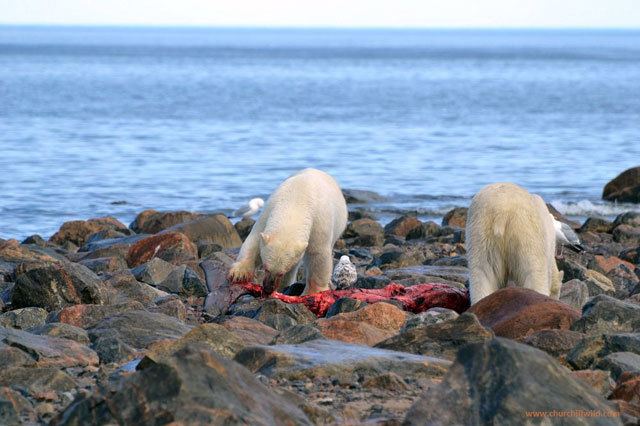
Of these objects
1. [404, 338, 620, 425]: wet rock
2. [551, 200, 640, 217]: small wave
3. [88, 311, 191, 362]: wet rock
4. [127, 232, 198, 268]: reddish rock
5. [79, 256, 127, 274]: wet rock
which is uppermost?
[404, 338, 620, 425]: wet rock

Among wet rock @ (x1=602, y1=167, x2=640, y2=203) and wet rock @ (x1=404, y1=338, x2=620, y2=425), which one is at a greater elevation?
wet rock @ (x1=404, y1=338, x2=620, y2=425)

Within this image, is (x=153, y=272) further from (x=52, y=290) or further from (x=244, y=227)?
(x=244, y=227)

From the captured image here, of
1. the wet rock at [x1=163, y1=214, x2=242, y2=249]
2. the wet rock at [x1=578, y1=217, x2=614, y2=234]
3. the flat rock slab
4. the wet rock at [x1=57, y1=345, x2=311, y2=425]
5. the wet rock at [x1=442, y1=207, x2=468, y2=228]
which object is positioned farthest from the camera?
the wet rock at [x1=442, y1=207, x2=468, y2=228]

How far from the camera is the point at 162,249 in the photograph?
12.2 meters

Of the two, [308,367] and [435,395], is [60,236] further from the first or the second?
[435,395]

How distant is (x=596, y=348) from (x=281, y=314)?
2.54 metres

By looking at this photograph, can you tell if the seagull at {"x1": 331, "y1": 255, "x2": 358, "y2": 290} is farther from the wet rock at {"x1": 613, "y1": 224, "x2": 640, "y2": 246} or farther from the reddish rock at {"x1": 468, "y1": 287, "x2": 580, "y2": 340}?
the wet rock at {"x1": 613, "y1": 224, "x2": 640, "y2": 246}

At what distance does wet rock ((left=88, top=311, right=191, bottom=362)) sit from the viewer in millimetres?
6594

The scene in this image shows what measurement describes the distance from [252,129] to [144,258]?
28.9 metres

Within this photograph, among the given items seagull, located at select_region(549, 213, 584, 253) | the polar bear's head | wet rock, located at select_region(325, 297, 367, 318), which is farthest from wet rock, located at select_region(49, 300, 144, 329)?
seagull, located at select_region(549, 213, 584, 253)

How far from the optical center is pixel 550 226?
26.2ft

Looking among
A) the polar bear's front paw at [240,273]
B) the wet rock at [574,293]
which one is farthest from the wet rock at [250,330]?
the wet rock at [574,293]

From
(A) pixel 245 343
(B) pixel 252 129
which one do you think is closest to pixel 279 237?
(A) pixel 245 343

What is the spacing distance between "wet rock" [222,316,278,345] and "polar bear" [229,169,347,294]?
4.36 ft
